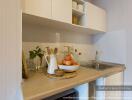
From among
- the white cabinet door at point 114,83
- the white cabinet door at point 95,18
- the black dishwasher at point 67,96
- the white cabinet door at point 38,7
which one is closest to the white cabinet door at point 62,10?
the white cabinet door at point 38,7

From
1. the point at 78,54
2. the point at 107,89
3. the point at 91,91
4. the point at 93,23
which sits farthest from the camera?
the point at 78,54

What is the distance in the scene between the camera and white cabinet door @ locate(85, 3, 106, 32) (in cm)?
168

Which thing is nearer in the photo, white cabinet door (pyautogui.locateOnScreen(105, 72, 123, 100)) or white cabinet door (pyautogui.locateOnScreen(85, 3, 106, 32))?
white cabinet door (pyautogui.locateOnScreen(105, 72, 123, 100))

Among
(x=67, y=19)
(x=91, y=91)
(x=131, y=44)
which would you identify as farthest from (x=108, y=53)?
(x=67, y=19)

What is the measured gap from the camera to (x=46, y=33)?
1.64 metres

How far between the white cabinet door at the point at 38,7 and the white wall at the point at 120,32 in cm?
128

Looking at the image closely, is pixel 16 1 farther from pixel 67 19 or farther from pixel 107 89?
pixel 107 89

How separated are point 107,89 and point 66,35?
98 centimetres

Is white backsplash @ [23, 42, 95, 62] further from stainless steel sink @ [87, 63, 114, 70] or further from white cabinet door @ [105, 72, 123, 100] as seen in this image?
white cabinet door @ [105, 72, 123, 100]

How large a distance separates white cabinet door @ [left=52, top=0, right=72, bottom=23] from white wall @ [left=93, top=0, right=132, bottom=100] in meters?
0.97

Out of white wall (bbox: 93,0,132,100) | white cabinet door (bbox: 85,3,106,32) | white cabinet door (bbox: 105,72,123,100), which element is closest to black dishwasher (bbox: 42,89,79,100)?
white cabinet door (bbox: 105,72,123,100)

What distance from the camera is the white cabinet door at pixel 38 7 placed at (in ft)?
3.31

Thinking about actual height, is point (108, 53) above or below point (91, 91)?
above

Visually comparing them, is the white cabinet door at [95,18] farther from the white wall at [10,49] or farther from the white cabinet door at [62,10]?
the white wall at [10,49]
